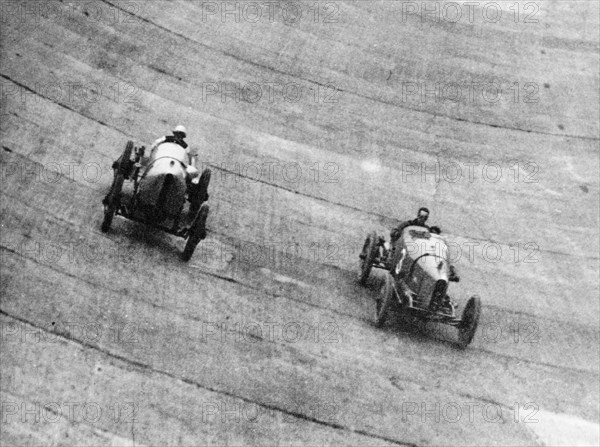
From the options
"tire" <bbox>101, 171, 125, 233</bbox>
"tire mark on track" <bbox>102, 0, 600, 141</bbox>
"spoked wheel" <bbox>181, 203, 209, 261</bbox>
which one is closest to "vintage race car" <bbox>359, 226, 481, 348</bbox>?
"spoked wheel" <bbox>181, 203, 209, 261</bbox>

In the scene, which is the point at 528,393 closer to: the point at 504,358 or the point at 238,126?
the point at 504,358

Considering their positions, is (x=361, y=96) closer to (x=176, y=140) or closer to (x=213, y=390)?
(x=176, y=140)

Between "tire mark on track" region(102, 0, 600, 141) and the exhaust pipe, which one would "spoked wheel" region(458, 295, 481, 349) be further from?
"tire mark on track" region(102, 0, 600, 141)

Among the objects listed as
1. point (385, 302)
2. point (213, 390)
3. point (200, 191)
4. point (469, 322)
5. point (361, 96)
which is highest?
point (361, 96)

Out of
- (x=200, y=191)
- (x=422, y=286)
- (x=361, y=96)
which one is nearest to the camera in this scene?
(x=422, y=286)

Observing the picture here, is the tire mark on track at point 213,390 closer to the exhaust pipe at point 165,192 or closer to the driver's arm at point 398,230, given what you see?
the exhaust pipe at point 165,192

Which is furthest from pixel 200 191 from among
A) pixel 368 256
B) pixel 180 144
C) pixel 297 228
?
pixel 368 256
